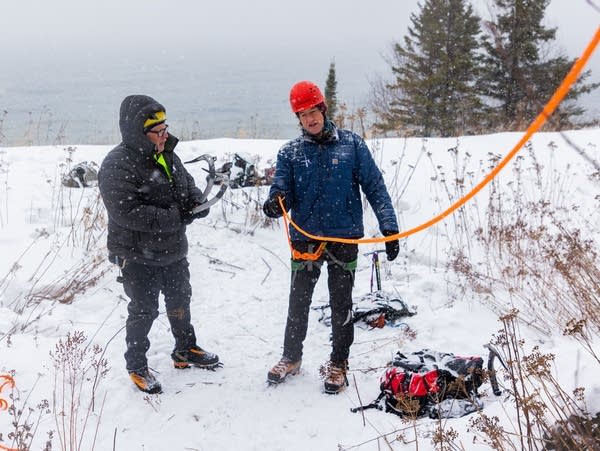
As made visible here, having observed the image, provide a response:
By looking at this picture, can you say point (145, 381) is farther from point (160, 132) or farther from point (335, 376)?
point (160, 132)

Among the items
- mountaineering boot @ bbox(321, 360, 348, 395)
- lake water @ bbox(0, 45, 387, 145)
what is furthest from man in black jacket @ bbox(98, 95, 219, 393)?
lake water @ bbox(0, 45, 387, 145)

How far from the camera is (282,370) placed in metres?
3.62

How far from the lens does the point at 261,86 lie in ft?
319

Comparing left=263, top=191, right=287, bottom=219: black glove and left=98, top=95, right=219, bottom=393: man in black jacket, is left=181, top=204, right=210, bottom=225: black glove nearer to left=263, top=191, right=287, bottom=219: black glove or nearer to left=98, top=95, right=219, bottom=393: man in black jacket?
left=98, top=95, right=219, bottom=393: man in black jacket

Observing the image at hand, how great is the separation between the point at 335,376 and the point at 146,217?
1.72 metres

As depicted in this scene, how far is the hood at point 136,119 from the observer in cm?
315

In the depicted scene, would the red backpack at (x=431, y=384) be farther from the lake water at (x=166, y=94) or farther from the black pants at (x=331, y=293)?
the lake water at (x=166, y=94)

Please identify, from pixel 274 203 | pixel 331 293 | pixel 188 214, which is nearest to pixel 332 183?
pixel 274 203

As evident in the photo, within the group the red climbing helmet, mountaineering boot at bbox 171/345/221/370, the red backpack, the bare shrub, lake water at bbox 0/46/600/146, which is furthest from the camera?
lake water at bbox 0/46/600/146

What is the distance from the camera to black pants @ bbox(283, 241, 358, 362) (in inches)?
134

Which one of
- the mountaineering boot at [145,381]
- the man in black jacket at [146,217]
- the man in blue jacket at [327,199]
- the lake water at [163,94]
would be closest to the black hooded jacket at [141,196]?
the man in black jacket at [146,217]

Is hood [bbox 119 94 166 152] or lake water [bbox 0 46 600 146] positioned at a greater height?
lake water [bbox 0 46 600 146]

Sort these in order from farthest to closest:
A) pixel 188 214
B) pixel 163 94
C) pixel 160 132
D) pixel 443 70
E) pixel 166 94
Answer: pixel 166 94 → pixel 163 94 → pixel 443 70 → pixel 188 214 → pixel 160 132

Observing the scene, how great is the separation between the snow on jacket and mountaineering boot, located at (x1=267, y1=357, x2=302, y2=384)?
0.98 metres
